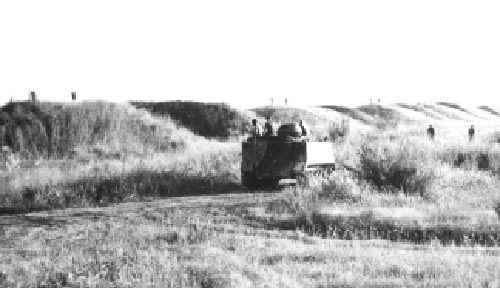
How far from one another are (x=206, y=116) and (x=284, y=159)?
30100mm

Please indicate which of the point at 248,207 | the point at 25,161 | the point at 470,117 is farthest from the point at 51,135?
the point at 470,117

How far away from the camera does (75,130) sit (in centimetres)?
2798

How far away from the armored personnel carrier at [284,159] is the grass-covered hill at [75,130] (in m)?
13.2

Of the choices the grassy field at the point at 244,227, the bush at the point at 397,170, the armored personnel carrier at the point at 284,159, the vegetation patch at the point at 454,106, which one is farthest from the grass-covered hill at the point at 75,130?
the vegetation patch at the point at 454,106

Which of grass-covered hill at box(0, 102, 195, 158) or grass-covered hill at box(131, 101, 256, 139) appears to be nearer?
grass-covered hill at box(0, 102, 195, 158)

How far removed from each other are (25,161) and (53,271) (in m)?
17.4

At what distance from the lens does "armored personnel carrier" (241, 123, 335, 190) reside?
14.5 m

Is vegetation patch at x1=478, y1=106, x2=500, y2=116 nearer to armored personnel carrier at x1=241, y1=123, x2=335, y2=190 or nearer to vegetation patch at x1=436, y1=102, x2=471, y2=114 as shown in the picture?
vegetation patch at x1=436, y1=102, x2=471, y2=114

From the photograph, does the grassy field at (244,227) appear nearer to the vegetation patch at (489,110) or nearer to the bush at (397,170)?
the bush at (397,170)

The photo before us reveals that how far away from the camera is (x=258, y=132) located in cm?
1542

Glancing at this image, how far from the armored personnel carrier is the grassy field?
529mm

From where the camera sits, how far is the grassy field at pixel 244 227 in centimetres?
691

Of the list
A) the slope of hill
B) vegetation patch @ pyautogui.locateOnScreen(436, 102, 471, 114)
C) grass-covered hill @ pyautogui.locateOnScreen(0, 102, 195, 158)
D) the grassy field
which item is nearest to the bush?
the grassy field

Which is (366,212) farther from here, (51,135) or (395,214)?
(51,135)
